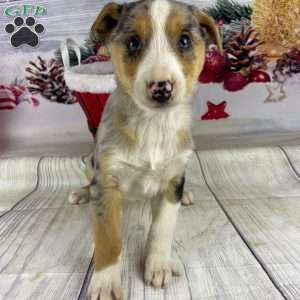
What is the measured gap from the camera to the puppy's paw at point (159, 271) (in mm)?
1663

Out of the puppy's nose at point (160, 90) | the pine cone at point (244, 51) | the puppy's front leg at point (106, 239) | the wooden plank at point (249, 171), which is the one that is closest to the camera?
the puppy's nose at point (160, 90)

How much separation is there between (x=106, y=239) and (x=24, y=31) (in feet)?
5.10

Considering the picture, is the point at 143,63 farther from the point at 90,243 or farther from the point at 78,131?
the point at 78,131

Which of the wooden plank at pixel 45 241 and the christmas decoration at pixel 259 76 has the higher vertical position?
the christmas decoration at pixel 259 76

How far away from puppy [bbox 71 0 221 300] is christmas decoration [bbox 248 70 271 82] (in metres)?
1.01

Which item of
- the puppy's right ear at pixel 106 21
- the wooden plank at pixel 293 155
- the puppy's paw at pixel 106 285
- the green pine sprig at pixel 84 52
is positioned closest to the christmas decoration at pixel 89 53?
the green pine sprig at pixel 84 52

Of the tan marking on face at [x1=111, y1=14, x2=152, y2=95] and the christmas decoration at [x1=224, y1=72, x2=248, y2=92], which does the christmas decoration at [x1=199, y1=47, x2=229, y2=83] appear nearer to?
the christmas decoration at [x1=224, y1=72, x2=248, y2=92]

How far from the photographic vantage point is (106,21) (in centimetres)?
182

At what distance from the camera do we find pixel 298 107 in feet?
9.52

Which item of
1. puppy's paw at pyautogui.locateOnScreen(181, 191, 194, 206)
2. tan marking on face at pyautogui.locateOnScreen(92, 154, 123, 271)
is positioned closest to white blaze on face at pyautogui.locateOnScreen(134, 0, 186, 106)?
tan marking on face at pyautogui.locateOnScreen(92, 154, 123, 271)

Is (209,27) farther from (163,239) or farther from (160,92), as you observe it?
(163,239)

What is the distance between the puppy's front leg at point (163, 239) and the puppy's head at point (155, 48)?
35 centimetres

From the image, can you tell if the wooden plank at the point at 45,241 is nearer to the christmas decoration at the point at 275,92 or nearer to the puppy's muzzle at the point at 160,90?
the puppy's muzzle at the point at 160,90

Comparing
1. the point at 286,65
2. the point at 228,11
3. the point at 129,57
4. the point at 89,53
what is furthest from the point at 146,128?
the point at 286,65
